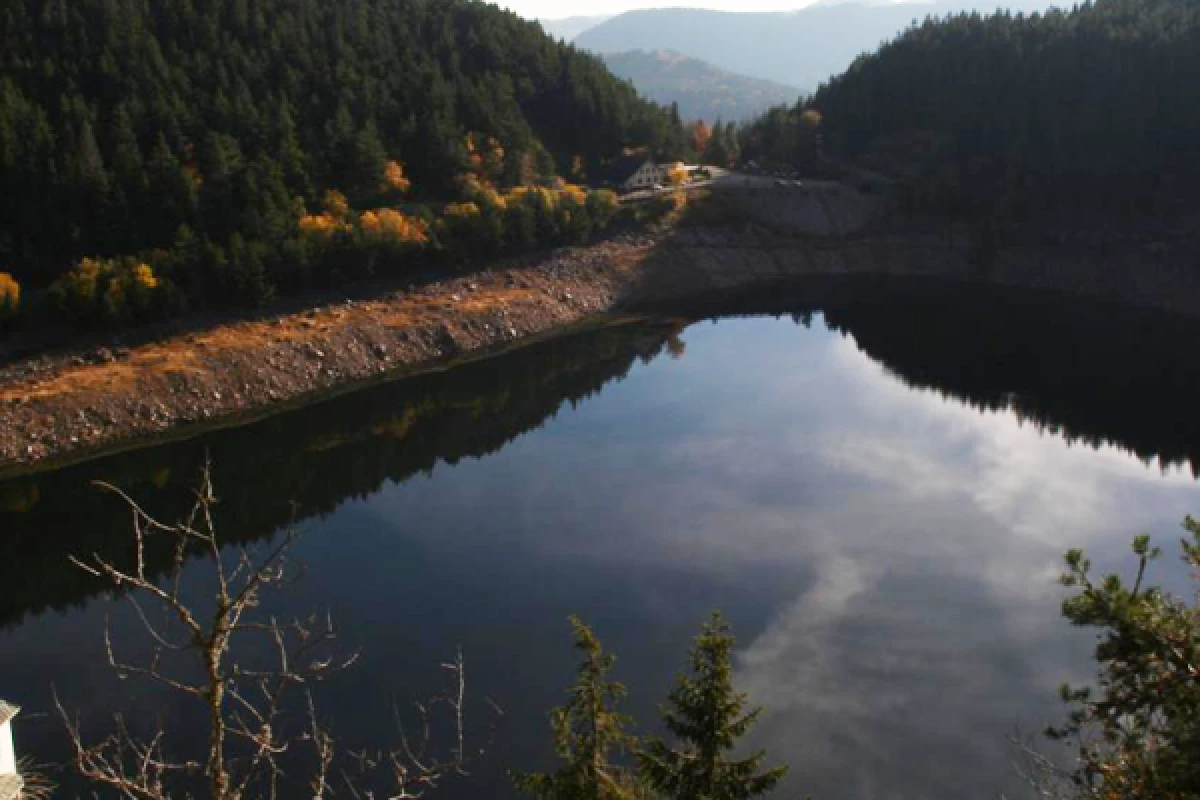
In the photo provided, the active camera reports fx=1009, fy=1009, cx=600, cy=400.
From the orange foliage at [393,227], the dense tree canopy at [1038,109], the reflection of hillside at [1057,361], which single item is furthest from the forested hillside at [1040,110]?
the orange foliage at [393,227]

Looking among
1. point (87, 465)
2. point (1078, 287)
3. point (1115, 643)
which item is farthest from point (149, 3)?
point (1115, 643)

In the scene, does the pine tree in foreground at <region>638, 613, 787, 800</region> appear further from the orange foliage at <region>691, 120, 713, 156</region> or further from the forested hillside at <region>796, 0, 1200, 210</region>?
the orange foliage at <region>691, 120, 713, 156</region>

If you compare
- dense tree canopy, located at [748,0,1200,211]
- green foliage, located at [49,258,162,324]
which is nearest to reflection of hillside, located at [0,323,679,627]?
green foliage, located at [49,258,162,324]

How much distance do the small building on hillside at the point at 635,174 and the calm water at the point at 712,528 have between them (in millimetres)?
35060

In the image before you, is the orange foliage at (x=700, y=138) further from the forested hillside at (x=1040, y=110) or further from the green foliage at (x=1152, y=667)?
the green foliage at (x=1152, y=667)

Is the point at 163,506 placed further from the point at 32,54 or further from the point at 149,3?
the point at 149,3

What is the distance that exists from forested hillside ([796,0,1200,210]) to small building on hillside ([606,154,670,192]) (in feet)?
83.2

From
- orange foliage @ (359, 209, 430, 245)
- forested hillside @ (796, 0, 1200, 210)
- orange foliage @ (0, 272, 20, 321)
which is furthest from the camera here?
forested hillside @ (796, 0, 1200, 210)

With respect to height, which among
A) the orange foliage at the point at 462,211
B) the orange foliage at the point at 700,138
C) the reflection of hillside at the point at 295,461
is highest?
the orange foliage at the point at 700,138

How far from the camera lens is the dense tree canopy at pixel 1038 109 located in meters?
95.1

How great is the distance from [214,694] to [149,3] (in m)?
104

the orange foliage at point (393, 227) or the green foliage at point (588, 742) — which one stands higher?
the orange foliage at point (393, 227)

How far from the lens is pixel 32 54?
3302 inches

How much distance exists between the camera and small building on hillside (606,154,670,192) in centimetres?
10569
